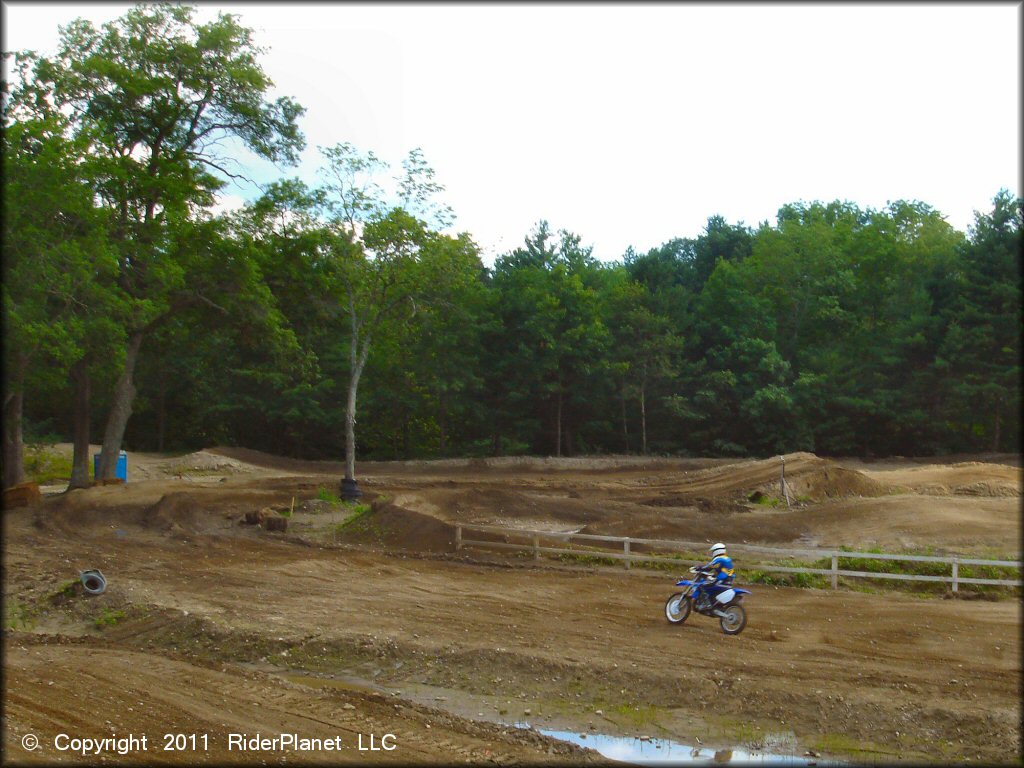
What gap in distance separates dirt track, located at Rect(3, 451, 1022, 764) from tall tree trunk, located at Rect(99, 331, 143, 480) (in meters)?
7.21

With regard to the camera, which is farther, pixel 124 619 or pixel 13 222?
pixel 13 222

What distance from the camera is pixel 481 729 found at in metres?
11.2

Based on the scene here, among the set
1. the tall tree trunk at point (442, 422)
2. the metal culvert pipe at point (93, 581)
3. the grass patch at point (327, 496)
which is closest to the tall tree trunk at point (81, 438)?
the grass patch at point (327, 496)

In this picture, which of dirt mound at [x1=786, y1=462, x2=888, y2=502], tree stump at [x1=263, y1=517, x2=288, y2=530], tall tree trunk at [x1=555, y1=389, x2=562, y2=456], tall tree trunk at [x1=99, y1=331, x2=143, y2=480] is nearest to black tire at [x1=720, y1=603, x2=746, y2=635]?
tree stump at [x1=263, y1=517, x2=288, y2=530]

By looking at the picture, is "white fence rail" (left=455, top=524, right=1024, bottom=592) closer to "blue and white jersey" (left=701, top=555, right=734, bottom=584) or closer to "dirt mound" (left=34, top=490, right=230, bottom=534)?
"blue and white jersey" (left=701, top=555, right=734, bottom=584)

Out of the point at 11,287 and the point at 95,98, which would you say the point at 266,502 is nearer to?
the point at 11,287

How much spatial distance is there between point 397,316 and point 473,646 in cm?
2301

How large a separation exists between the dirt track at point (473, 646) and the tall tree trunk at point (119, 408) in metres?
7.21

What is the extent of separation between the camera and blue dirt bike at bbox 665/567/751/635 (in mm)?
15375

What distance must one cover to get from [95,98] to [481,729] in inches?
1219

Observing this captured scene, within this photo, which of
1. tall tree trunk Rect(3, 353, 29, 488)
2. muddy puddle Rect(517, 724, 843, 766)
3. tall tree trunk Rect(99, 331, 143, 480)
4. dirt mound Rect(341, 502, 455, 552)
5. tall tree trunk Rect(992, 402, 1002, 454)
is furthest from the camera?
tall tree trunk Rect(99, 331, 143, 480)

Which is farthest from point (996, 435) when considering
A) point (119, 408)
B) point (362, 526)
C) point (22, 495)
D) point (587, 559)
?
point (22, 495)

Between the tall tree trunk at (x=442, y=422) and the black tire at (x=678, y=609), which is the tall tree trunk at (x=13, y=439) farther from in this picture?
the tall tree trunk at (x=442, y=422)

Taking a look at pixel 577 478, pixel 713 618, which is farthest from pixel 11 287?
pixel 577 478
